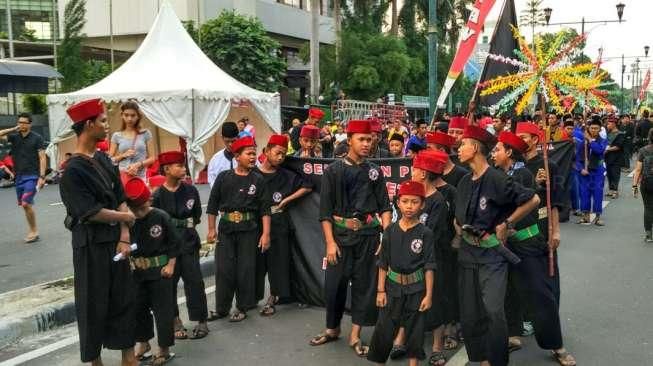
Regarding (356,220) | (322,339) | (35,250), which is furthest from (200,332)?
(35,250)

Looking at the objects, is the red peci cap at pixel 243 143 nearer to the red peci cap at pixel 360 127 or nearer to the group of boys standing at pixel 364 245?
the group of boys standing at pixel 364 245

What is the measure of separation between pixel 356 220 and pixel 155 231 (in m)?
1.56

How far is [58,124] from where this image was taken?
1753 centimetres

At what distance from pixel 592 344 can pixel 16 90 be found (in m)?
20.4

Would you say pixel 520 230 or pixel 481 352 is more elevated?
pixel 520 230

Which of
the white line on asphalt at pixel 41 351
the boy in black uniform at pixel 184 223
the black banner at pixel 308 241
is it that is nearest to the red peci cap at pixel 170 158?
the boy in black uniform at pixel 184 223

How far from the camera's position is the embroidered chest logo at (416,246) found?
446 cm

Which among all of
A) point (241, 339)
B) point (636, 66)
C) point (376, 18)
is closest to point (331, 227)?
point (241, 339)

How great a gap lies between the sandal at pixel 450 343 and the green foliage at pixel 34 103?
2063cm

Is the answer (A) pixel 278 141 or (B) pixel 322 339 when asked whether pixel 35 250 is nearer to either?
(A) pixel 278 141

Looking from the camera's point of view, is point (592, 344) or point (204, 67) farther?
point (204, 67)

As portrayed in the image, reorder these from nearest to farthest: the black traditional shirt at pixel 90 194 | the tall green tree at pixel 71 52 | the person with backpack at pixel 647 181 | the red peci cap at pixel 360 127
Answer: the black traditional shirt at pixel 90 194
the red peci cap at pixel 360 127
the person with backpack at pixel 647 181
the tall green tree at pixel 71 52

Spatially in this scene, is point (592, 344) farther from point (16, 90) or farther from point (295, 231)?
point (16, 90)

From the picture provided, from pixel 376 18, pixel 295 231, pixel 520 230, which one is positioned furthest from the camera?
pixel 376 18
